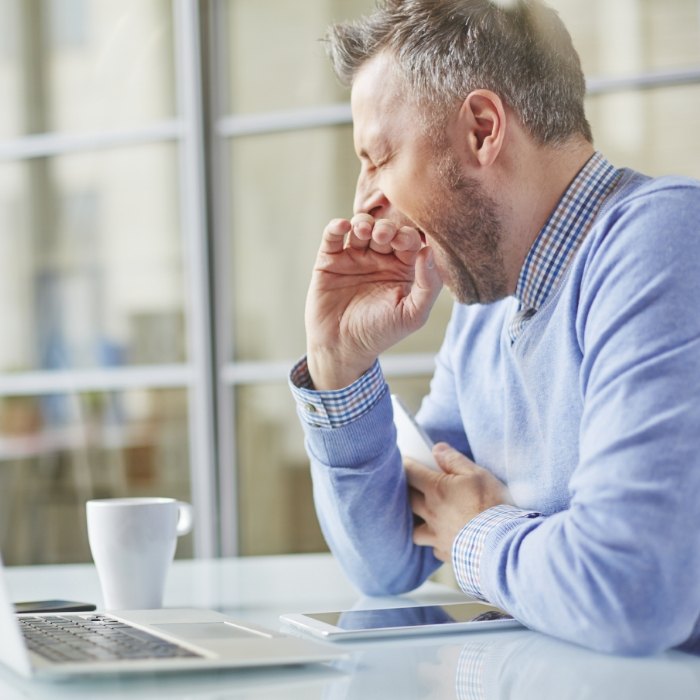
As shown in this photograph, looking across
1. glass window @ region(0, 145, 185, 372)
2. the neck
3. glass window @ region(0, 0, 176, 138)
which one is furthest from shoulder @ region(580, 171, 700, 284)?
glass window @ region(0, 0, 176, 138)

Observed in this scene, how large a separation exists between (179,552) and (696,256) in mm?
3229

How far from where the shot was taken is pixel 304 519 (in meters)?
3.77

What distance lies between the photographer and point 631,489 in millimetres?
831

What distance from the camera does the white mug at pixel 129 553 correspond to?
3.47 ft

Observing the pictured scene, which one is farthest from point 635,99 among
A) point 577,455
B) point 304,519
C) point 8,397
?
point 8,397

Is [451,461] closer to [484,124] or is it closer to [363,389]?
[363,389]

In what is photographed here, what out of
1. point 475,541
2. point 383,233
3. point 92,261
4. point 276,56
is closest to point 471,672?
point 475,541

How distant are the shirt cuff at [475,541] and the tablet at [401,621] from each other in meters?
0.03

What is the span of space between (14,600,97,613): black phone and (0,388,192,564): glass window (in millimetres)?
2783

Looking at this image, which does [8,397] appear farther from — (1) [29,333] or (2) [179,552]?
(2) [179,552]

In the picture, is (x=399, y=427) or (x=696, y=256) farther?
(x=399, y=427)

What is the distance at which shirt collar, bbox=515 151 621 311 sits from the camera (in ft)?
3.75

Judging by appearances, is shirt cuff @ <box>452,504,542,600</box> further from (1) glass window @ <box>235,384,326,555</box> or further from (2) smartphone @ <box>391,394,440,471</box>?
(1) glass window @ <box>235,384,326,555</box>

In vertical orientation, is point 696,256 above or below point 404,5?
below
